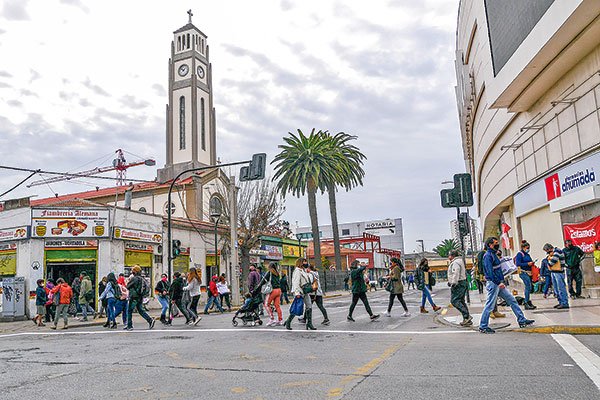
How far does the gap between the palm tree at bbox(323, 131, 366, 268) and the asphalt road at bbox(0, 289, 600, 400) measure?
31.4m

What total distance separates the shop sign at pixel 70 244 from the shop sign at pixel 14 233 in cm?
98

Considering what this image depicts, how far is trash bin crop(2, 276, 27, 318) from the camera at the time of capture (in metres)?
21.1

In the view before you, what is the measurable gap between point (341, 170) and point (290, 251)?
8.14 meters

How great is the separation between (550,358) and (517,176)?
18544 millimetres

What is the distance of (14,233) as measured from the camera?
22.9 meters

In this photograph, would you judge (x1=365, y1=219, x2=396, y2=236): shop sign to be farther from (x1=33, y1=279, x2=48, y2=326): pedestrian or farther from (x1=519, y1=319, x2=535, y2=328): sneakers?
(x1=519, y1=319, x2=535, y2=328): sneakers

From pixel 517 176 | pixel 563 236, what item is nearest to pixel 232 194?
pixel 517 176

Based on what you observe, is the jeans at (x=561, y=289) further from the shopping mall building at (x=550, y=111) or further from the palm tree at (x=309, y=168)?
the palm tree at (x=309, y=168)

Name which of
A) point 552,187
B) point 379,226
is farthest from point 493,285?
point 379,226

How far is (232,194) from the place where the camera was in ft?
88.7

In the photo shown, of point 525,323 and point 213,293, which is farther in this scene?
point 213,293

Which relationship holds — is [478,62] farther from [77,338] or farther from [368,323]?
[77,338]

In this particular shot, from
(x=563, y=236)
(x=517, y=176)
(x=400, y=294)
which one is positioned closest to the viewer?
(x=400, y=294)

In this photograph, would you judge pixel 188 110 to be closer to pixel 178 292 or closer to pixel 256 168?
pixel 256 168
